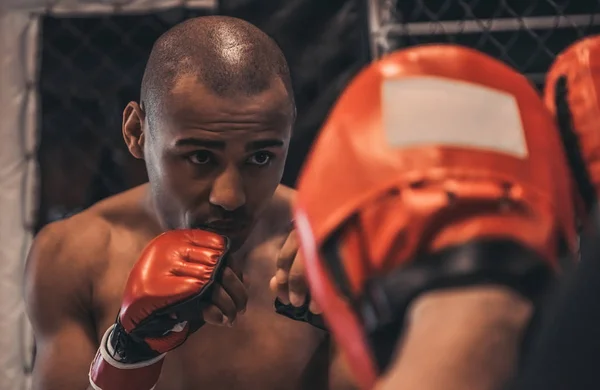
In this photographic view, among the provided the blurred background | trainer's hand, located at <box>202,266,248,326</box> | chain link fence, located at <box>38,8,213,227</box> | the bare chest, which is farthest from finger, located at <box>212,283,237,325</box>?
chain link fence, located at <box>38,8,213,227</box>

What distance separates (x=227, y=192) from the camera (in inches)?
45.6

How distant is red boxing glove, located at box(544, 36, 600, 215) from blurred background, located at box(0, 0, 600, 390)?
1.55m

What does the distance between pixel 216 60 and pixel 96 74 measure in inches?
44.3

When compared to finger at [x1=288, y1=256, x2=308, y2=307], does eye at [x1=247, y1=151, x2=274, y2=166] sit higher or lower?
lower

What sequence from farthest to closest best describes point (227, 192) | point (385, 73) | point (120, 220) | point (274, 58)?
1. point (120, 220)
2. point (274, 58)
3. point (227, 192)
4. point (385, 73)

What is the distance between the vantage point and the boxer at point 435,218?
0.43 metres

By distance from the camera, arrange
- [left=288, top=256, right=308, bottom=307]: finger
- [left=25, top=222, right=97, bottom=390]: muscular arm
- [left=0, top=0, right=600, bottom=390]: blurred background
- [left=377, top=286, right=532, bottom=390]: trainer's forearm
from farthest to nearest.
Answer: [left=0, top=0, right=600, bottom=390]: blurred background
[left=25, top=222, right=97, bottom=390]: muscular arm
[left=288, top=256, right=308, bottom=307]: finger
[left=377, top=286, right=532, bottom=390]: trainer's forearm

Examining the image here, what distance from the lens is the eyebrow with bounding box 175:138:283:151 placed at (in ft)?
3.88

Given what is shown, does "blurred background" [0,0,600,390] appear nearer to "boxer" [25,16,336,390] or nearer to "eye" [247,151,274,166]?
"boxer" [25,16,336,390]

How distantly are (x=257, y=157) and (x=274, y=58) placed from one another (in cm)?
17

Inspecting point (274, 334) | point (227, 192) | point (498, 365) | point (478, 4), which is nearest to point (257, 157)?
point (227, 192)

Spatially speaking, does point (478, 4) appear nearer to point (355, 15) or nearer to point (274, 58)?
point (355, 15)

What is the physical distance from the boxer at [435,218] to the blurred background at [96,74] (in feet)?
5.22

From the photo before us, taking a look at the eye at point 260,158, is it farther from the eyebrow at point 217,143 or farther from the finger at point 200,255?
the finger at point 200,255
